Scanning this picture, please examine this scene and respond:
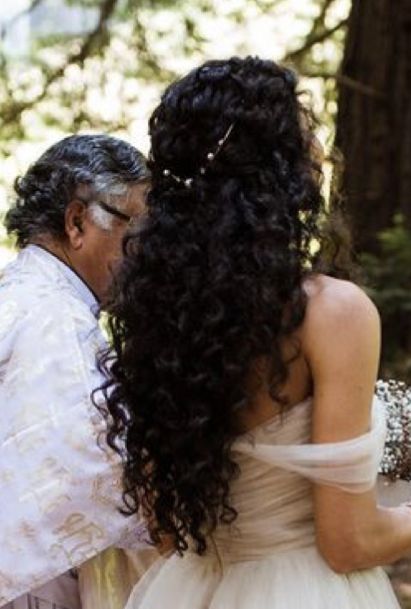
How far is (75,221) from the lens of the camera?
3.06 m

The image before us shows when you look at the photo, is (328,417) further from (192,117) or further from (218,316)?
(192,117)

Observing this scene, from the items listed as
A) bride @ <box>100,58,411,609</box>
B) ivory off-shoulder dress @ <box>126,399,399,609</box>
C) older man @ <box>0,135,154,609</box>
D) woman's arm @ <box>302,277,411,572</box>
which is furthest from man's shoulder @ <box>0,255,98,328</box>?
woman's arm @ <box>302,277,411,572</box>

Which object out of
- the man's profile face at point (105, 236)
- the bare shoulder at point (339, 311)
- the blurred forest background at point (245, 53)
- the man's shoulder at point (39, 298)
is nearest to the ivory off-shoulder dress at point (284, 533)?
the bare shoulder at point (339, 311)

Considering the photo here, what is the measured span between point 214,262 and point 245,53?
242 inches

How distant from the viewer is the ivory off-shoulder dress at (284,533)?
7.44ft

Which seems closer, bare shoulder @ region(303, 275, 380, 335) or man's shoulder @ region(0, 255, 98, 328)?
bare shoulder @ region(303, 275, 380, 335)

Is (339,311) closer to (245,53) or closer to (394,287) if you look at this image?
(394,287)

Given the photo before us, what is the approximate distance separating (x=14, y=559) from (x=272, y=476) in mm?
770

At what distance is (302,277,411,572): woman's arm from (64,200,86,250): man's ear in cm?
93

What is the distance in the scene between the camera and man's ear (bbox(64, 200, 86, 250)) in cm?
305

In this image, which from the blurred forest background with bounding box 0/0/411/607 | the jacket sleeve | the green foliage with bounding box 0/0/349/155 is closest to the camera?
the jacket sleeve

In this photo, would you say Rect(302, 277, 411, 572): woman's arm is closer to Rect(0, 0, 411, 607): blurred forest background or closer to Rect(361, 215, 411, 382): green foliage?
Rect(0, 0, 411, 607): blurred forest background

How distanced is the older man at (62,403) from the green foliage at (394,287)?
134 inches

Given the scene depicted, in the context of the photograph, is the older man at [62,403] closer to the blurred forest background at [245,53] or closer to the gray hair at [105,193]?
the gray hair at [105,193]
